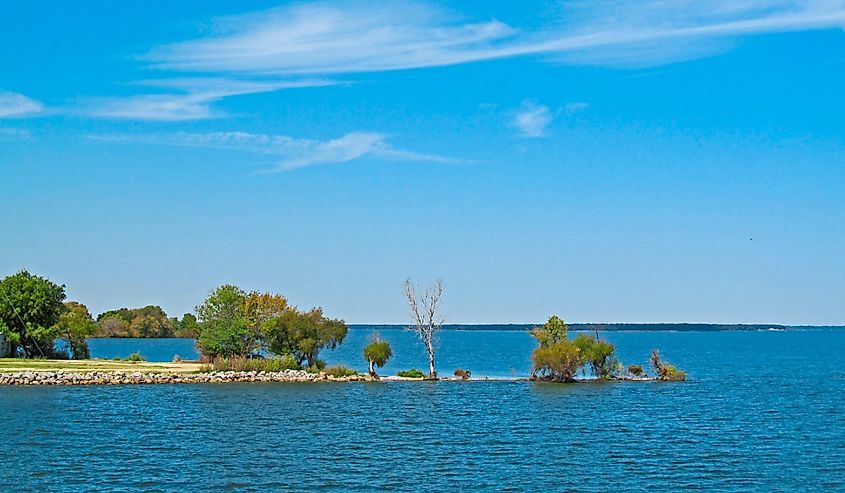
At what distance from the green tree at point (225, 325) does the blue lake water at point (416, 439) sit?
11724 mm

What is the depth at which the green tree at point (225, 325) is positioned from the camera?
84500 millimetres

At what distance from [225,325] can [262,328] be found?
4705 mm

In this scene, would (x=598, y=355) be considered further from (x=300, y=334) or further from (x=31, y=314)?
(x=31, y=314)

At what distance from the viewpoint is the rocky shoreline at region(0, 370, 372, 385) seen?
232ft

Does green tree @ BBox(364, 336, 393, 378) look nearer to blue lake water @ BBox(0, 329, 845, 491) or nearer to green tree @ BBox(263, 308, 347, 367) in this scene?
green tree @ BBox(263, 308, 347, 367)

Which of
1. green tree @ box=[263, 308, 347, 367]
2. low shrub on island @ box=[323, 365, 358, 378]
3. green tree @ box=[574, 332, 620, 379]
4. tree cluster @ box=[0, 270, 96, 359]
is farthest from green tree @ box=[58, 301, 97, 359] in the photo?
green tree @ box=[574, 332, 620, 379]

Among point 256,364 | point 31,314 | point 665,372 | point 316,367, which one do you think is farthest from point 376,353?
point 31,314

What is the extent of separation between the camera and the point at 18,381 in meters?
69.6

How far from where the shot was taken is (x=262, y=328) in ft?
270

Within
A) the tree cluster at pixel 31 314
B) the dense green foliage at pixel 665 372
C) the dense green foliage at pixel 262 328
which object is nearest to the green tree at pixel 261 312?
the dense green foliage at pixel 262 328

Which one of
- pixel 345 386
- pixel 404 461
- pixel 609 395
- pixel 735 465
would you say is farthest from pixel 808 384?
pixel 404 461

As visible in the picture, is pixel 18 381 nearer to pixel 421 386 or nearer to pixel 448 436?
pixel 421 386

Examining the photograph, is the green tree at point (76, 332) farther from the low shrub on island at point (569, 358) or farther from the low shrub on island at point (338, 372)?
the low shrub on island at point (569, 358)

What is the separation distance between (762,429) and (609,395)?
1728cm
